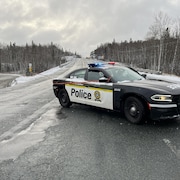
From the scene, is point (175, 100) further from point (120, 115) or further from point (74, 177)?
point (74, 177)

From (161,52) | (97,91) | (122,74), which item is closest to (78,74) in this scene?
(97,91)

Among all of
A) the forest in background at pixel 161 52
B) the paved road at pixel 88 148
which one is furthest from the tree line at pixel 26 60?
the paved road at pixel 88 148

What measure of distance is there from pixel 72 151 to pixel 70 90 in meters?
3.93

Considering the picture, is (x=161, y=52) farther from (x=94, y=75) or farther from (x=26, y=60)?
(x=26, y=60)

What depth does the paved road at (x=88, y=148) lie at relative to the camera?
336 centimetres

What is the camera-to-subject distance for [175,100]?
17.4ft

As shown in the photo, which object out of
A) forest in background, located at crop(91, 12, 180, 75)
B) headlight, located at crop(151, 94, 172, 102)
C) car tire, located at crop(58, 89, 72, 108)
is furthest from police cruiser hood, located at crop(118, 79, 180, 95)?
forest in background, located at crop(91, 12, 180, 75)

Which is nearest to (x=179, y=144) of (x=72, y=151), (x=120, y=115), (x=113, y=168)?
(x=113, y=168)

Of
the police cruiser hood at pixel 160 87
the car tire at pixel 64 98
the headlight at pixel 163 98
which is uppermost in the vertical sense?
the police cruiser hood at pixel 160 87

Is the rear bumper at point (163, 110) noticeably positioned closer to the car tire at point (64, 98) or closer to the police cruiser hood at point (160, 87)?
the police cruiser hood at point (160, 87)

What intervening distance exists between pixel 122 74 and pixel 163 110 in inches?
82.0

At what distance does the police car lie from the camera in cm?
529

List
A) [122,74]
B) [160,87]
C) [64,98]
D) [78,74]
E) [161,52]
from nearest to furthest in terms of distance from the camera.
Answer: [160,87] → [122,74] → [78,74] → [64,98] → [161,52]

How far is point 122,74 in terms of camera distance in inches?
273
